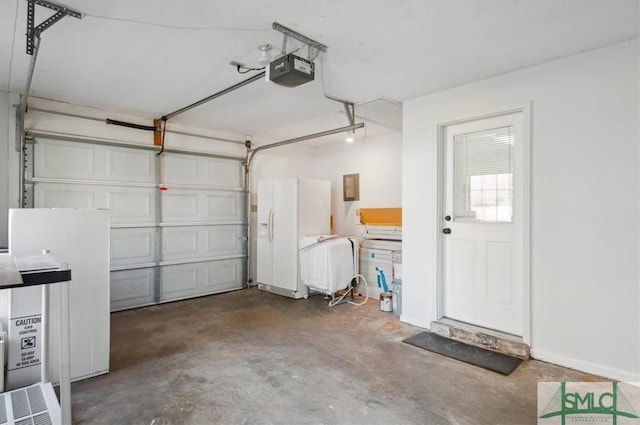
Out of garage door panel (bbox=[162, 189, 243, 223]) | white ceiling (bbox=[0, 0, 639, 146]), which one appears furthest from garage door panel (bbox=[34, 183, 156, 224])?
white ceiling (bbox=[0, 0, 639, 146])

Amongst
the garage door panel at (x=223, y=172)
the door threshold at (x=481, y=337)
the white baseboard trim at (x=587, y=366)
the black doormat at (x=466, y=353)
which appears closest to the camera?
the white baseboard trim at (x=587, y=366)

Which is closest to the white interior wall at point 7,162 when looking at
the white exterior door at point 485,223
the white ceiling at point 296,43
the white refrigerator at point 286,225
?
the white ceiling at point 296,43

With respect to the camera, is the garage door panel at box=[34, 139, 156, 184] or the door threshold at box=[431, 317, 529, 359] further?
the garage door panel at box=[34, 139, 156, 184]

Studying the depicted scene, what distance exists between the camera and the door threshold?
309cm

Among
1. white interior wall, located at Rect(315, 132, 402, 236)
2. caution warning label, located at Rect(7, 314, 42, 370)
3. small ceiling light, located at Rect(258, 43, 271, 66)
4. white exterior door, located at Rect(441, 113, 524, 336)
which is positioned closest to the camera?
caution warning label, located at Rect(7, 314, 42, 370)

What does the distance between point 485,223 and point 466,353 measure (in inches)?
49.3

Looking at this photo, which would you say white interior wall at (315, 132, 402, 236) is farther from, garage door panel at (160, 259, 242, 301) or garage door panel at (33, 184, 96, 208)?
garage door panel at (33, 184, 96, 208)

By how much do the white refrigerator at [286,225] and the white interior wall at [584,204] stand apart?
2772 mm

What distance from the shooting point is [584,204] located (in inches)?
110

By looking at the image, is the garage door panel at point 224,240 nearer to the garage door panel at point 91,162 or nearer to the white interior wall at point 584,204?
the garage door panel at point 91,162

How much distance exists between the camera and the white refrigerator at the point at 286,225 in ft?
17.0

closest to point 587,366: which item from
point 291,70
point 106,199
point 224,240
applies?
point 291,70

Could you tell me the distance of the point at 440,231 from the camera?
12.3 ft

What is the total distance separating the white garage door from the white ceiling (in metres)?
0.80
